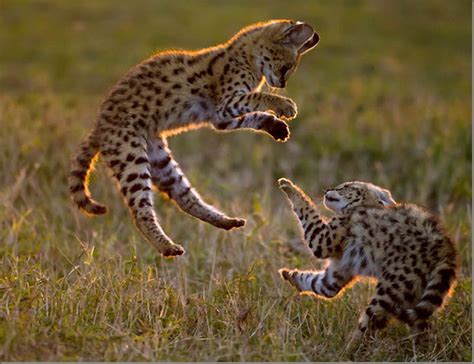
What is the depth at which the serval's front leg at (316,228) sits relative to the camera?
7.84 m

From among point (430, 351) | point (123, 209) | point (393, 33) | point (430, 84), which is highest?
point (393, 33)

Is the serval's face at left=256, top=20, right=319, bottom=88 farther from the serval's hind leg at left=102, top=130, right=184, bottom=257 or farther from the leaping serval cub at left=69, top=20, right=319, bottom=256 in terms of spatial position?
the serval's hind leg at left=102, top=130, right=184, bottom=257

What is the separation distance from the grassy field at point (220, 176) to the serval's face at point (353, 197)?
805 mm

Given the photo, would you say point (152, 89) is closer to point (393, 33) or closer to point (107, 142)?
point (107, 142)

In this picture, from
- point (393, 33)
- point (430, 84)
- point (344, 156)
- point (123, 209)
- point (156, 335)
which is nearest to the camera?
point (156, 335)

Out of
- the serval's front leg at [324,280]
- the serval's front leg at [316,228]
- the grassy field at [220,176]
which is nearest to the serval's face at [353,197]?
the serval's front leg at [316,228]

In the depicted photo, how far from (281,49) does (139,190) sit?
1629 mm

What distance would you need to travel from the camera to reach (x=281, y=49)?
26.7 feet

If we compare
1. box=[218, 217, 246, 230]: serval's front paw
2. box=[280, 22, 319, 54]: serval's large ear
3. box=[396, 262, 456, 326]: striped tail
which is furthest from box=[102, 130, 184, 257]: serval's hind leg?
box=[396, 262, 456, 326]: striped tail

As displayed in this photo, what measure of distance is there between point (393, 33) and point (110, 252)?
15.7 m

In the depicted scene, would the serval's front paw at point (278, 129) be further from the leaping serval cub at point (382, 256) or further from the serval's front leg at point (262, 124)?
the leaping serval cub at point (382, 256)

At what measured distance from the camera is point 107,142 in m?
7.77

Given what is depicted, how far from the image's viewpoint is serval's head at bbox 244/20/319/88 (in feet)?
26.6

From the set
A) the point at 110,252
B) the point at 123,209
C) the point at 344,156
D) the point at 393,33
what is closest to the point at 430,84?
the point at 393,33
